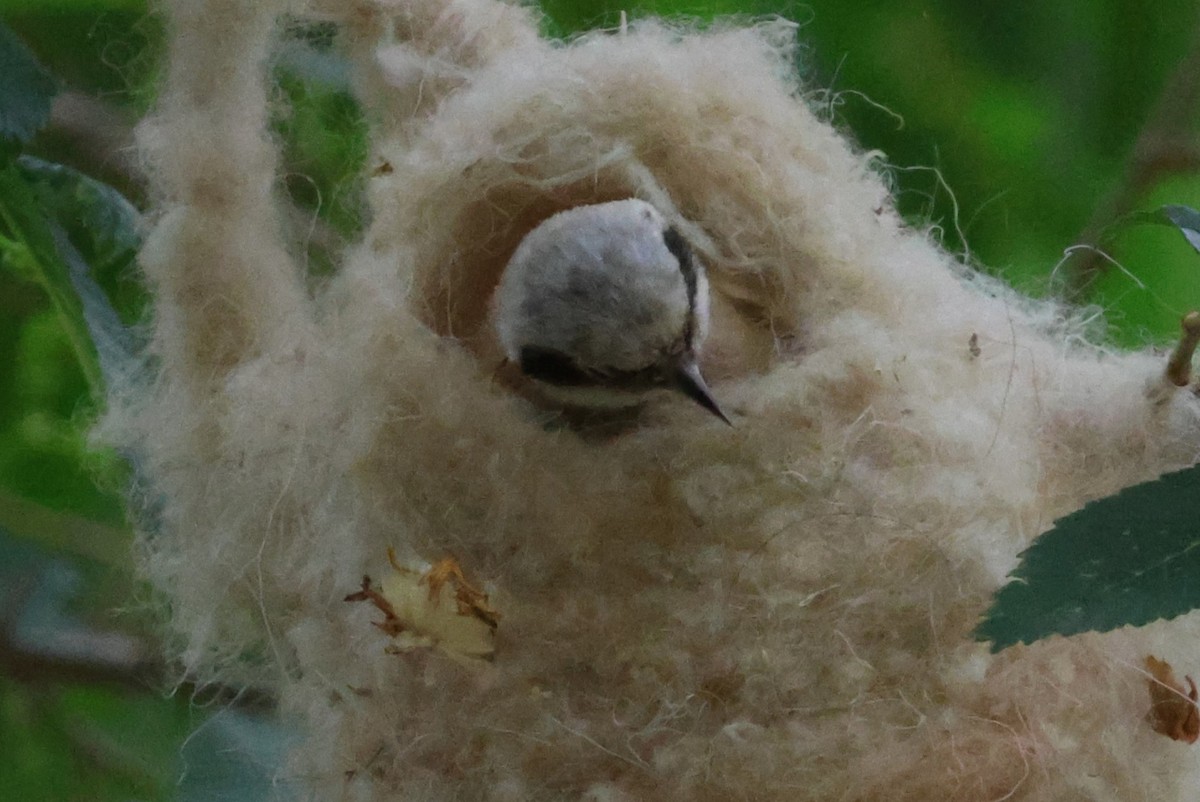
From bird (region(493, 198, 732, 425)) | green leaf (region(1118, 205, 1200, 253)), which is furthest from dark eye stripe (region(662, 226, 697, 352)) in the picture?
green leaf (region(1118, 205, 1200, 253))

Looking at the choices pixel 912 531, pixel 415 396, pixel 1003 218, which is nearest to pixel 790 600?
pixel 912 531

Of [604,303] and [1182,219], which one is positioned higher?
[1182,219]

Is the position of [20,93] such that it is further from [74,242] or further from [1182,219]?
[1182,219]

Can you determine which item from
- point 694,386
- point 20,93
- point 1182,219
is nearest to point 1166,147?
point 1182,219

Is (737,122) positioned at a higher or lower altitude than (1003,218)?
higher

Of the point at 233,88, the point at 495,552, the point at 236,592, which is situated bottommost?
the point at 236,592

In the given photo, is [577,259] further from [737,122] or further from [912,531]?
[912,531]
